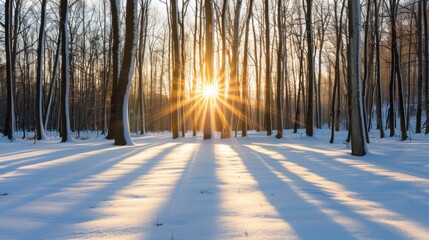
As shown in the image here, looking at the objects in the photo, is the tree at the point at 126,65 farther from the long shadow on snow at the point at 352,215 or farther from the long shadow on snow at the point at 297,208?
the long shadow on snow at the point at 352,215

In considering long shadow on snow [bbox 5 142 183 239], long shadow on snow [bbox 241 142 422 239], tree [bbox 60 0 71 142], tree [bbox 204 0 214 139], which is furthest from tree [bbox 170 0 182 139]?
long shadow on snow [bbox 241 142 422 239]

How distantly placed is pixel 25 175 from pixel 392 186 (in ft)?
16.5

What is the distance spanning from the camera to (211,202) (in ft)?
11.2

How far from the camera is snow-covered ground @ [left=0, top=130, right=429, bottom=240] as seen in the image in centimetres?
252

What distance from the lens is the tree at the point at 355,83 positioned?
7867 mm

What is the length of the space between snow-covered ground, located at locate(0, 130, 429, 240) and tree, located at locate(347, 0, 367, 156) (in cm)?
188

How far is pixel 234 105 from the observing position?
65.1 ft

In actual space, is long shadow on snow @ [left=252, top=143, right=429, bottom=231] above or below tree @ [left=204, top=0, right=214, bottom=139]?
below

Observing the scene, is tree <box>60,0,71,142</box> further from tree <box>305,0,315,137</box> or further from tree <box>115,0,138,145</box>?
tree <box>305,0,315,137</box>

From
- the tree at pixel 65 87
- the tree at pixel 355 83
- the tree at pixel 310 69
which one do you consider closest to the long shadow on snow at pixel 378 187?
the tree at pixel 355 83

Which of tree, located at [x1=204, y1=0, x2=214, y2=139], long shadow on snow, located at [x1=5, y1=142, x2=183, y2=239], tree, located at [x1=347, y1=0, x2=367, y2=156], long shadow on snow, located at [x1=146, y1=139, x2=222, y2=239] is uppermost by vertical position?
tree, located at [x1=204, y1=0, x2=214, y2=139]

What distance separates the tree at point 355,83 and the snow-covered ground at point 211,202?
1881mm

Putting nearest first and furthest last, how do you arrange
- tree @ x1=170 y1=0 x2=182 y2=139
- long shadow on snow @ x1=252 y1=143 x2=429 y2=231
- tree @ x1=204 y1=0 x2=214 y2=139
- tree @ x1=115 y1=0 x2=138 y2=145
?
long shadow on snow @ x1=252 y1=143 x2=429 y2=231 → tree @ x1=115 y1=0 x2=138 y2=145 → tree @ x1=204 y1=0 x2=214 y2=139 → tree @ x1=170 y1=0 x2=182 y2=139

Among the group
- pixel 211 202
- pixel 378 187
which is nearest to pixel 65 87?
pixel 211 202
